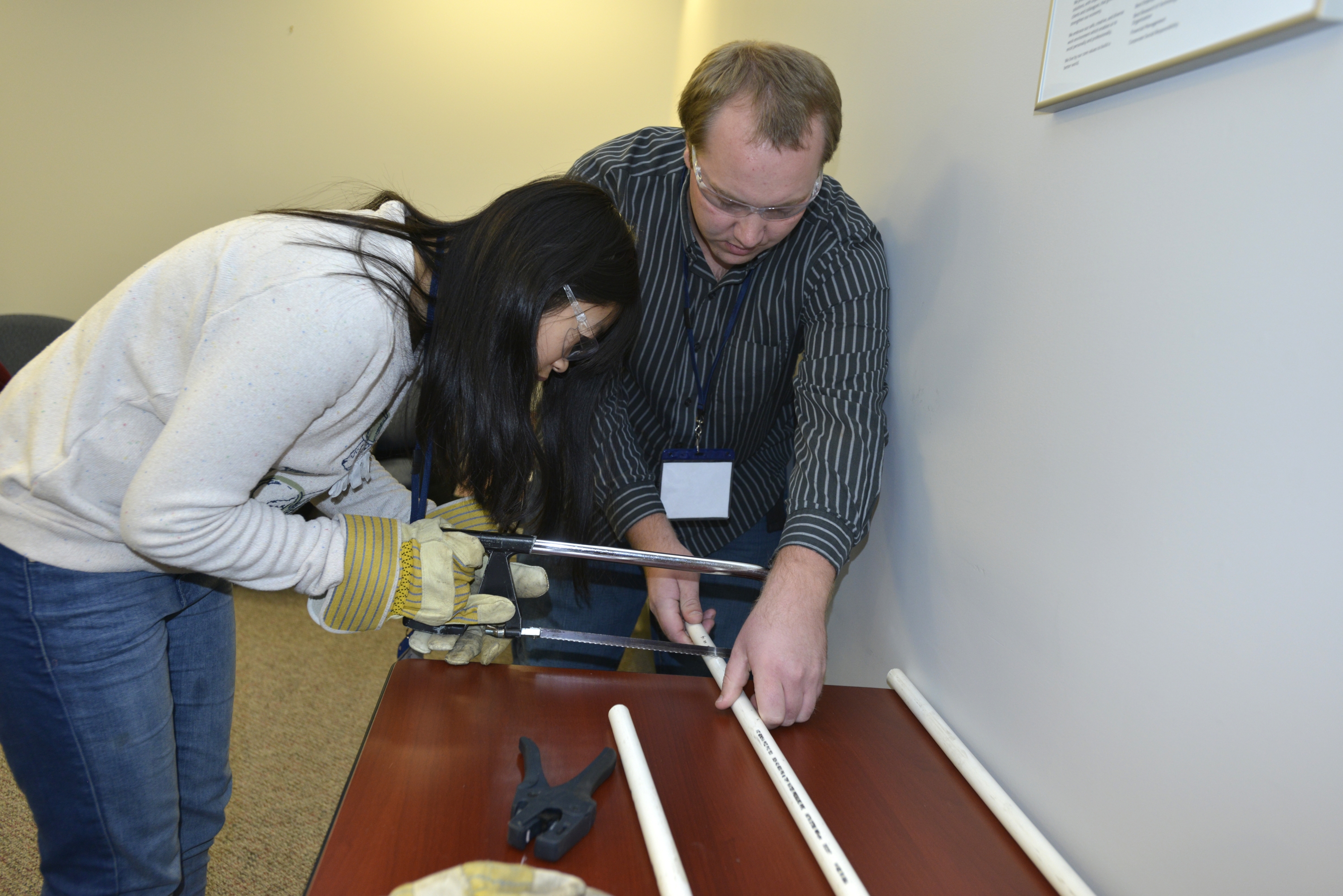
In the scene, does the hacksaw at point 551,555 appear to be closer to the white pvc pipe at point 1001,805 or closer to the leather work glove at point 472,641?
the leather work glove at point 472,641

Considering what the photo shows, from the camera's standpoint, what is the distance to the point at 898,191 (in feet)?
4.33

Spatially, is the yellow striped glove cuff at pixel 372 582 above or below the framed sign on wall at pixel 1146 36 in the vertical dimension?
below

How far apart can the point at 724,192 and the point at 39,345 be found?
96.7 inches

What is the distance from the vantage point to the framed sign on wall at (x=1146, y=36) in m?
0.59

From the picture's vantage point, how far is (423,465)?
1114mm

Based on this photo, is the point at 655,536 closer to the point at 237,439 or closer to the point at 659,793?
the point at 659,793

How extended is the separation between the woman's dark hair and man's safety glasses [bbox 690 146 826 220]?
0.24m

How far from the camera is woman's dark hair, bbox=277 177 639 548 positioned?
0.91 m

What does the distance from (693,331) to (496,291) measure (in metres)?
0.55

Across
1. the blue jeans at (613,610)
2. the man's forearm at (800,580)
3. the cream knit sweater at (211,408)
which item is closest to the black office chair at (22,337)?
the cream knit sweater at (211,408)

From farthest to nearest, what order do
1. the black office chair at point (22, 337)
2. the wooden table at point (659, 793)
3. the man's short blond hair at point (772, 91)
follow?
the black office chair at point (22, 337)
the man's short blond hair at point (772, 91)
the wooden table at point (659, 793)

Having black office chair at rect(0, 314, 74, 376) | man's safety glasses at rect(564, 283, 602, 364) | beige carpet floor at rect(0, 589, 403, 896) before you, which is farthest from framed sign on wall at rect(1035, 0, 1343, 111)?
black office chair at rect(0, 314, 74, 376)

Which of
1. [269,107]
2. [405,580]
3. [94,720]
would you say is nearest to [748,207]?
[405,580]

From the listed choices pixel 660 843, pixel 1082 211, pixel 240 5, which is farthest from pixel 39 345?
pixel 1082 211
